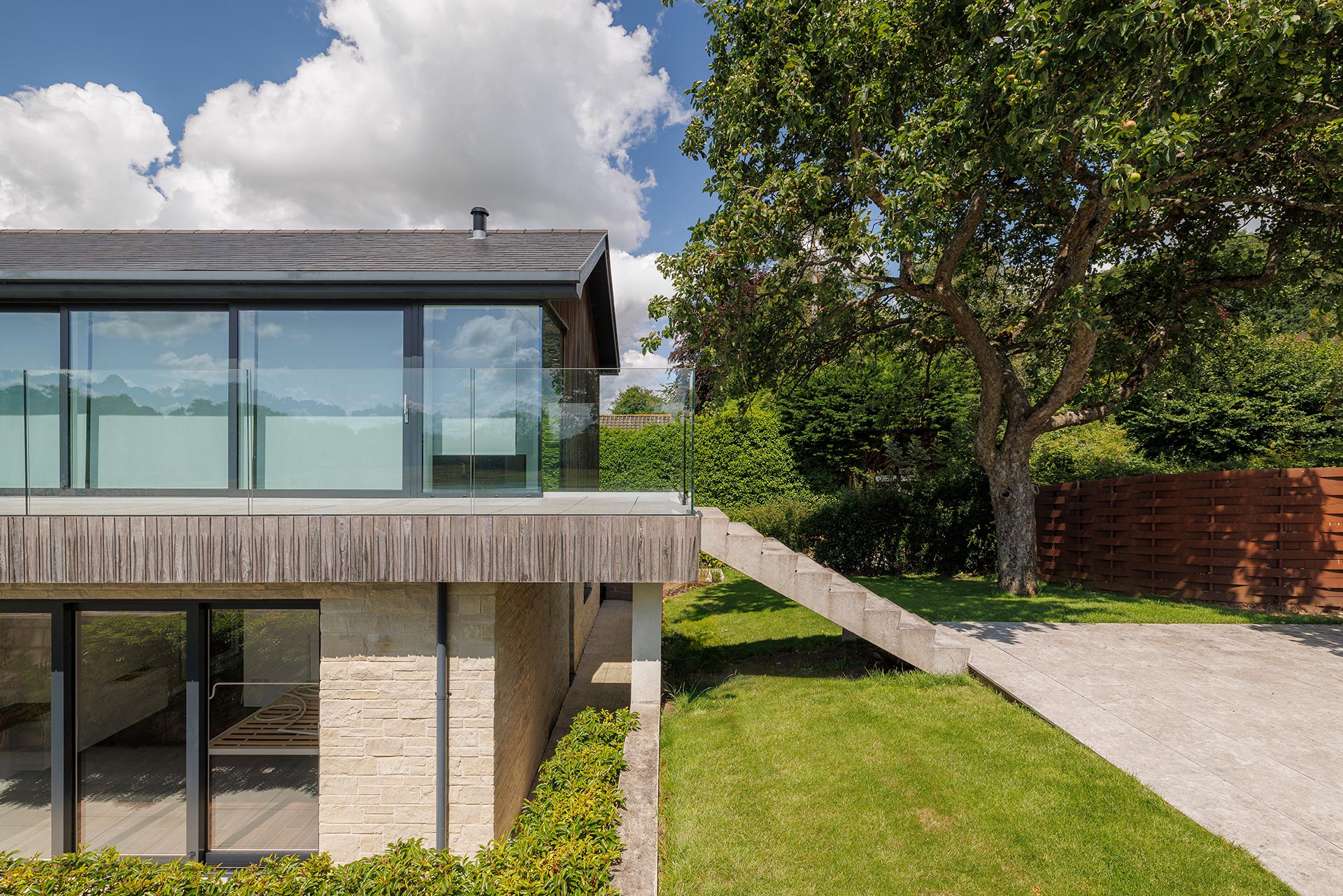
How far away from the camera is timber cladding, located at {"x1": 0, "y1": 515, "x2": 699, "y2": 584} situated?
4906 millimetres

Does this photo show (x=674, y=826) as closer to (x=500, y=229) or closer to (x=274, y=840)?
(x=274, y=840)

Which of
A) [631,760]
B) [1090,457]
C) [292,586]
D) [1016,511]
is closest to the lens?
[631,760]

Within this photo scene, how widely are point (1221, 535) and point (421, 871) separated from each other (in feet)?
39.6

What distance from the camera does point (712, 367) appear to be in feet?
35.2

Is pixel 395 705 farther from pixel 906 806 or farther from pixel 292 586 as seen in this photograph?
pixel 906 806

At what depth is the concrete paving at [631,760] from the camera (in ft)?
12.3

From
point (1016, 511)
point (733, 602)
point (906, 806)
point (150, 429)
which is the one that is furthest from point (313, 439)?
point (1016, 511)

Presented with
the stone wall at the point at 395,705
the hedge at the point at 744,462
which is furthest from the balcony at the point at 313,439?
the hedge at the point at 744,462

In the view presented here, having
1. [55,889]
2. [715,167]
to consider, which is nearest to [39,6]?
[715,167]

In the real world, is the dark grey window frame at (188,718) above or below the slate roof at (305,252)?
below

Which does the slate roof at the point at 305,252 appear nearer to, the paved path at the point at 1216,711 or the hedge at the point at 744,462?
the paved path at the point at 1216,711

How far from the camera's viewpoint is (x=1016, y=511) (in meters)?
11.2

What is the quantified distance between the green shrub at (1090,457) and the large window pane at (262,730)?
44.8ft

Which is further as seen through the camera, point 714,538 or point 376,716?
point 714,538
